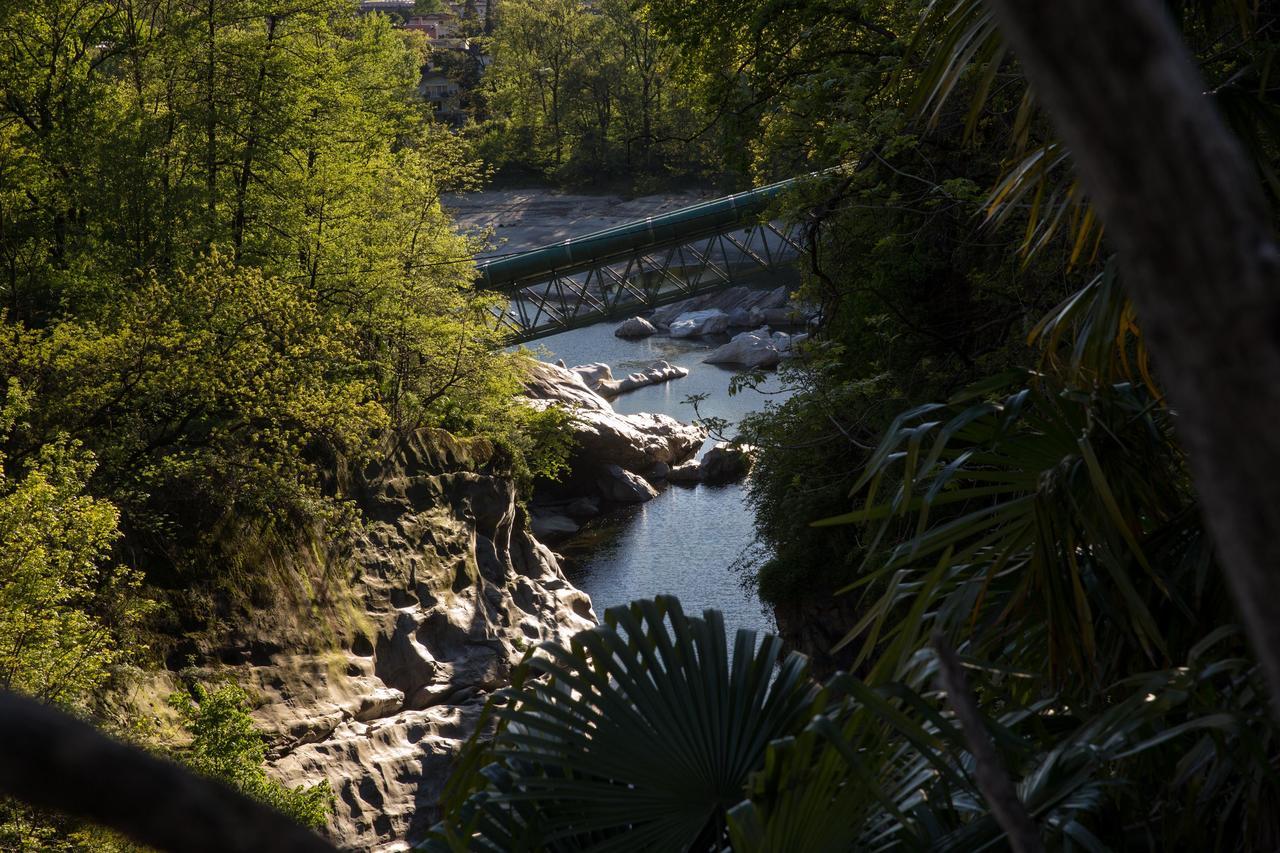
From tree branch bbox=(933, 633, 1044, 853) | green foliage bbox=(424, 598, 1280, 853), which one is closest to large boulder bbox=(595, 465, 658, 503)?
green foliage bbox=(424, 598, 1280, 853)

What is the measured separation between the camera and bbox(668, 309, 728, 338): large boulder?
1555 inches

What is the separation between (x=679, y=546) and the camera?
22469 mm

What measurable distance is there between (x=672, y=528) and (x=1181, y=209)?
907 inches

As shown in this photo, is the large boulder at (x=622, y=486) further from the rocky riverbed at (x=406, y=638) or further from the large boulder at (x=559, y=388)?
the rocky riverbed at (x=406, y=638)

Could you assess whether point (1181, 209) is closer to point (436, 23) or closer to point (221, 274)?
point (221, 274)

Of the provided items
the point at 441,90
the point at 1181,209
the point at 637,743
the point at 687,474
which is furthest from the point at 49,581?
the point at 441,90

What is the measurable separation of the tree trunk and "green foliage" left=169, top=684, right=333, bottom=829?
10273mm

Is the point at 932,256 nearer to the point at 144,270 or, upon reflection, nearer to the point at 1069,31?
the point at 144,270

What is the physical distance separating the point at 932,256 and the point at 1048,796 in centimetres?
951

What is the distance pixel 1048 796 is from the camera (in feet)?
8.43

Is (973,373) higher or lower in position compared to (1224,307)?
lower

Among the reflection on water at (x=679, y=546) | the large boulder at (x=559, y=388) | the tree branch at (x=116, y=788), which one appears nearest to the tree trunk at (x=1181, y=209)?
the tree branch at (x=116, y=788)

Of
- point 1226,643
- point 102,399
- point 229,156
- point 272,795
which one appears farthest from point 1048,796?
point 229,156

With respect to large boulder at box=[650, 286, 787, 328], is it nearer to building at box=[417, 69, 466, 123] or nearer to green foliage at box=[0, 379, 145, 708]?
building at box=[417, 69, 466, 123]
